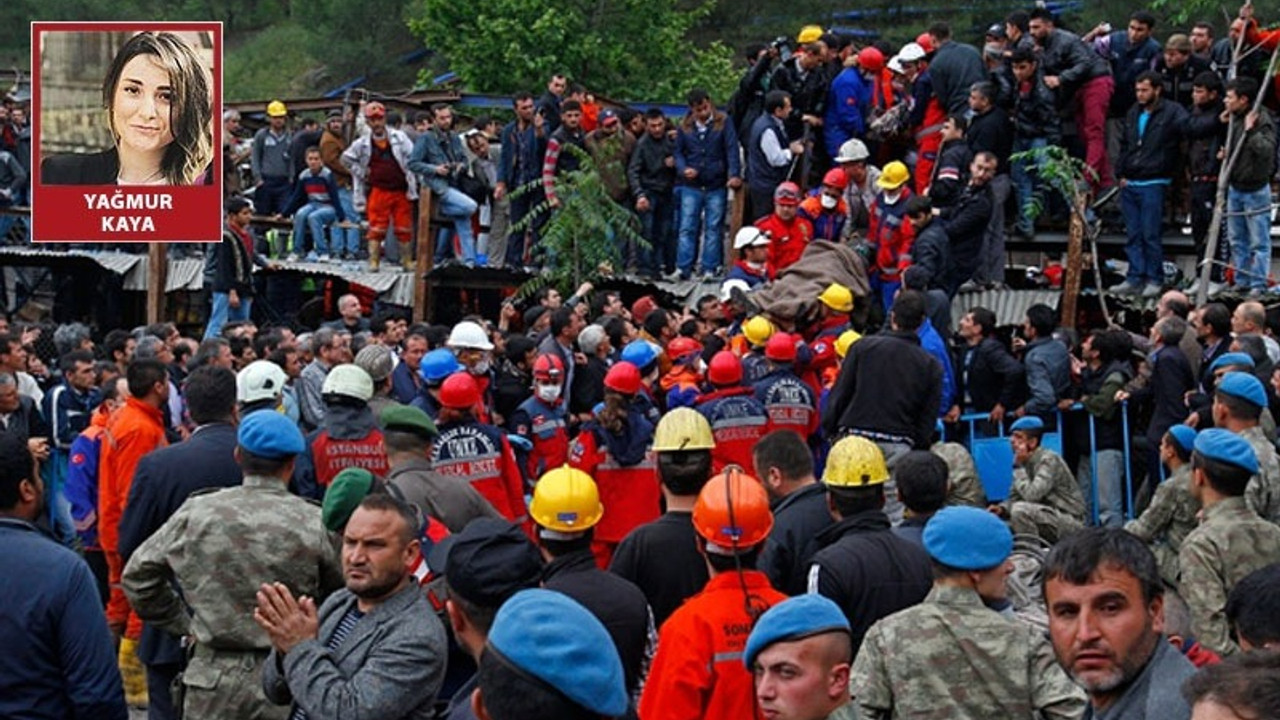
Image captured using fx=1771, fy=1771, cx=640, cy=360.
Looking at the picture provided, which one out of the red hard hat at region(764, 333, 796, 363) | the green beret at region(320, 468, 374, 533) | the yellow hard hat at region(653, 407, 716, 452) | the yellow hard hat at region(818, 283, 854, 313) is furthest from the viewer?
the yellow hard hat at region(818, 283, 854, 313)

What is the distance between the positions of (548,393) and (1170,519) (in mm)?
4481

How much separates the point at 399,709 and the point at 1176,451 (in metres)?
4.77

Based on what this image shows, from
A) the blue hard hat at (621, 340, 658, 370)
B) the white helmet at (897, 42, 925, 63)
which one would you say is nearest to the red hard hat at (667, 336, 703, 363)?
the blue hard hat at (621, 340, 658, 370)

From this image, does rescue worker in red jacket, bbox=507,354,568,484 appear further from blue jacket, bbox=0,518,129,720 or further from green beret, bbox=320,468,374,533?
blue jacket, bbox=0,518,129,720

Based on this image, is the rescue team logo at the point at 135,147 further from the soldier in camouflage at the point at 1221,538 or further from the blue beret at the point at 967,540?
the blue beret at the point at 967,540

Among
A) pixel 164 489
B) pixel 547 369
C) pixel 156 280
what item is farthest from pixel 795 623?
pixel 156 280

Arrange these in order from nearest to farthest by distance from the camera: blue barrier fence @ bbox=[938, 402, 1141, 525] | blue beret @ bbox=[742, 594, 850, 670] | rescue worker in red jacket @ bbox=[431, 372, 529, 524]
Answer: blue beret @ bbox=[742, 594, 850, 670]
rescue worker in red jacket @ bbox=[431, 372, 529, 524]
blue barrier fence @ bbox=[938, 402, 1141, 525]

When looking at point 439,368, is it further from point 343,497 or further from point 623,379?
point 343,497

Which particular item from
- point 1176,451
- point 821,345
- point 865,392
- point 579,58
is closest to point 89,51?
point 821,345

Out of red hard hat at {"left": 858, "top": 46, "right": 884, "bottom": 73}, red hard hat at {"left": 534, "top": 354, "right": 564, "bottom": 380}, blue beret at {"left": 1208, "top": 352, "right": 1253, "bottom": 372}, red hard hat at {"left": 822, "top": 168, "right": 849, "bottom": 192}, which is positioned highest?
red hard hat at {"left": 858, "top": 46, "right": 884, "bottom": 73}

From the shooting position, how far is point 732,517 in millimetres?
5906

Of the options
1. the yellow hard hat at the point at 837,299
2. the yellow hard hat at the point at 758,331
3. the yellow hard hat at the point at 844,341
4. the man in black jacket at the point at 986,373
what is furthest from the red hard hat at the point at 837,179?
the yellow hard hat at the point at 758,331

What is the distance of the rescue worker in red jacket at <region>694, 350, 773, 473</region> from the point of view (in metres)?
11.1

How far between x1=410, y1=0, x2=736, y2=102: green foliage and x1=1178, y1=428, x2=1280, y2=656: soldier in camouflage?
104 ft
